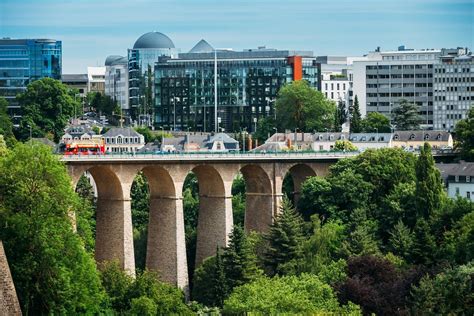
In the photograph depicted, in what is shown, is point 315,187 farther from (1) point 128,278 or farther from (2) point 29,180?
(2) point 29,180

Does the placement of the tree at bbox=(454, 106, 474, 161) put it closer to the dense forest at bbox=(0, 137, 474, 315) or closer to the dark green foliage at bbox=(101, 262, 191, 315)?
the dense forest at bbox=(0, 137, 474, 315)

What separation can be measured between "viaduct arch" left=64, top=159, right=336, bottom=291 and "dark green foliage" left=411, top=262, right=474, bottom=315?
2558 cm

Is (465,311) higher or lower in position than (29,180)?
lower

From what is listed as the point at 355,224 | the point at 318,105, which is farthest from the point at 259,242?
the point at 318,105

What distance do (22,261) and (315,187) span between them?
39.6 metres

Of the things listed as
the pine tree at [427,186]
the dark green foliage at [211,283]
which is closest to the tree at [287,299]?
the dark green foliage at [211,283]

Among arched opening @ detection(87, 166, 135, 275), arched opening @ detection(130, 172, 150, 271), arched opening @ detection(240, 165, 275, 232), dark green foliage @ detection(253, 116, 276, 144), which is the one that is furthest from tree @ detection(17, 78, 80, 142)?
arched opening @ detection(87, 166, 135, 275)

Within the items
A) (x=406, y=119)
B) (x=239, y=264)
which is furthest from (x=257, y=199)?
(x=406, y=119)

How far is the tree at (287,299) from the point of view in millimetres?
98250

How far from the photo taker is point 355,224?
12238 cm

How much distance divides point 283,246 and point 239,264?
4.62 metres

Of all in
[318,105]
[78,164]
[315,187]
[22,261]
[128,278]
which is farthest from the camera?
[318,105]

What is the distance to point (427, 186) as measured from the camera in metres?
120

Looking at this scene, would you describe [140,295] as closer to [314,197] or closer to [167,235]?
[167,235]
